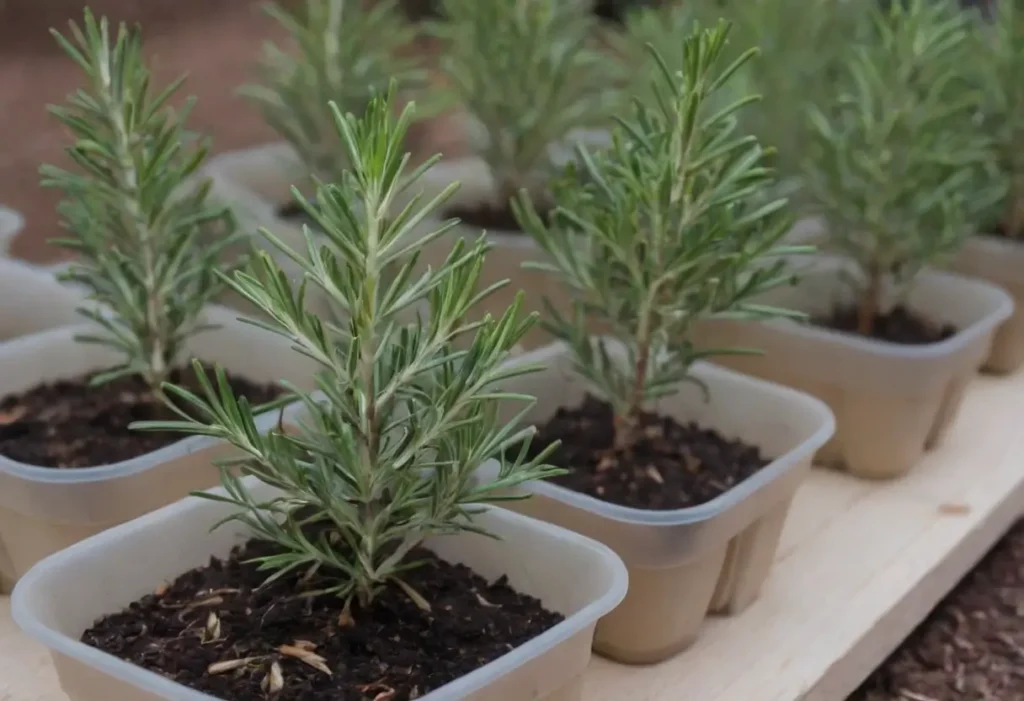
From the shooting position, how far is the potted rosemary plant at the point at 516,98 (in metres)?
0.98

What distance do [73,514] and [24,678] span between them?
94mm

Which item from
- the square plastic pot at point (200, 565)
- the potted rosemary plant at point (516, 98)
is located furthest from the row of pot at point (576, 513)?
the potted rosemary plant at point (516, 98)

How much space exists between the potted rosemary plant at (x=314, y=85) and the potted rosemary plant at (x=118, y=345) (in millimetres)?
198

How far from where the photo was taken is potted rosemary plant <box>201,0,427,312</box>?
101cm

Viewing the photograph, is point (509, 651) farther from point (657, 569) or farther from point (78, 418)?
point (78, 418)

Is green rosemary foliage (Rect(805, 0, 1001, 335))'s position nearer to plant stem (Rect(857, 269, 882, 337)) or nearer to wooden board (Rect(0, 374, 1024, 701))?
plant stem (Rect(857, 269, 882, 337))

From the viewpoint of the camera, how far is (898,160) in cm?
85

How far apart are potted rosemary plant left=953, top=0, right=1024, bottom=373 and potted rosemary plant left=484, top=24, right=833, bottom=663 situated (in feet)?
1.34

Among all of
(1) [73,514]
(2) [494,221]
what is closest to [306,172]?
(2) [494,221]

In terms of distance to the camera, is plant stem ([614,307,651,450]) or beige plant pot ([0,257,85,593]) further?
beige plant pot ([0,257,85,593])

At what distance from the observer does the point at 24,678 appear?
617mm

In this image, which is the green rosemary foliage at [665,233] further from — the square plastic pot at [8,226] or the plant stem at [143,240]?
the square plastic pot at [8,226]

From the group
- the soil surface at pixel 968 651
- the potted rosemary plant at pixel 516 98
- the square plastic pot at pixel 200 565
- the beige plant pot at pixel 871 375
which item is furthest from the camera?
the potted rosemary plant at pixel 516 98

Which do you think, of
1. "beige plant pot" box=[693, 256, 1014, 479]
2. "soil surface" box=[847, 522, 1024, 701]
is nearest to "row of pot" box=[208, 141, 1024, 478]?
"beige plant pot" box=[693, 256, 1014, 479]
